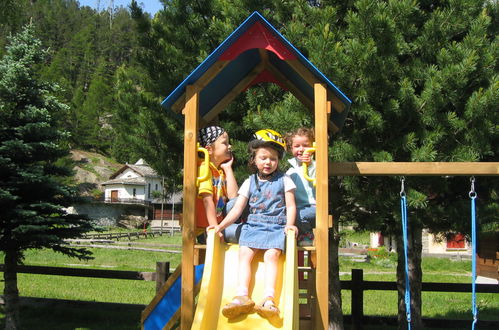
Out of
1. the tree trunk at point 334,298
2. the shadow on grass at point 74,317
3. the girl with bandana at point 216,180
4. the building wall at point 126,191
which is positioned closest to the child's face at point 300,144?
the girl with bandana at point 216,180

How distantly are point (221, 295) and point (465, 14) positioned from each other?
4148 mm

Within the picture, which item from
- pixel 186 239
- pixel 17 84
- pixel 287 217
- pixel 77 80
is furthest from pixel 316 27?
pixel 77 80

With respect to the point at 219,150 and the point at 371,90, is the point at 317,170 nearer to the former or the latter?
the point at 219,150

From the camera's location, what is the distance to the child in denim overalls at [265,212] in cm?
391

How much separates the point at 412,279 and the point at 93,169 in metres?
57.8

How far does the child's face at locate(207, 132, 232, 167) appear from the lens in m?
4.91

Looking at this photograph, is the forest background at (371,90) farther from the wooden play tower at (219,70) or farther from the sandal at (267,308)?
the sandal at (267,308)

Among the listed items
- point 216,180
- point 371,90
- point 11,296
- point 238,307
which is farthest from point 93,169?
point 238,307

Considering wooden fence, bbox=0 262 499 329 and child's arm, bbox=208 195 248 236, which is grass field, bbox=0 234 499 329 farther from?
child's arm, bbox=208 195 248 236

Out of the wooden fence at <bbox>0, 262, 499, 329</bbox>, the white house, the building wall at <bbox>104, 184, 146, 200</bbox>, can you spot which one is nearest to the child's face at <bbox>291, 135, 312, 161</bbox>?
the wooden fence at <bbox>0, 262, 499, 329</bbox>

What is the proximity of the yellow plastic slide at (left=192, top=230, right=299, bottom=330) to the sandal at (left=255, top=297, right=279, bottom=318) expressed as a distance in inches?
1.6

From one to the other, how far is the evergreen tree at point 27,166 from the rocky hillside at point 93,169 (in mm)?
50814

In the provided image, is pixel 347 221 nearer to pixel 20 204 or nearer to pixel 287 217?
pixel 287 217

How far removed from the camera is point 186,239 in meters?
4.12
